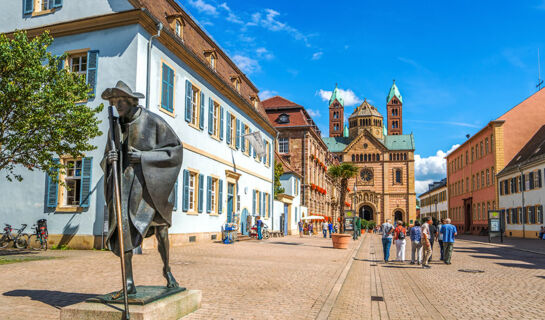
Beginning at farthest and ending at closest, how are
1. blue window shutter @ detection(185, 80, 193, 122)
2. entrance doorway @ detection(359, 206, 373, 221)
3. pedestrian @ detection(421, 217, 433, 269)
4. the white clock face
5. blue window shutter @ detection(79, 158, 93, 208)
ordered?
entrance doorway @ detection(359, 206, 373, 221), the white clock face, blue window shutter @ detection(185, 80, 193, 122), blue window shutter @ detection(79, 158, 93, 208), pedestrian @ detection(421, 217, 433, 269)

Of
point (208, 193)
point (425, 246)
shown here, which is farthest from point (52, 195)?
point (425, 246)

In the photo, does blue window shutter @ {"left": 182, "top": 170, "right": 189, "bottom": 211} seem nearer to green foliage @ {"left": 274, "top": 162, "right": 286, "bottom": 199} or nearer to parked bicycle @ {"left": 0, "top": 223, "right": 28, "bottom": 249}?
parked bicycle @ {"left": 0, "top": 223, "right": 28, "bottom": 249}

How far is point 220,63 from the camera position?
25594mm

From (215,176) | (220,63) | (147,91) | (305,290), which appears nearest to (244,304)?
(305,290)

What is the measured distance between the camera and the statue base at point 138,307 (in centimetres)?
471

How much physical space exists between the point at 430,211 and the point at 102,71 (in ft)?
270

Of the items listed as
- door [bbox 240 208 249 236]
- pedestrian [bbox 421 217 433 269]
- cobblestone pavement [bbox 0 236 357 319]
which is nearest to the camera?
cobblestone pavement [bbox 0 236 357 319]

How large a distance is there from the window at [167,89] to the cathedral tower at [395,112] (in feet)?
377

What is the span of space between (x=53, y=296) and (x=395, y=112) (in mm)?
128575

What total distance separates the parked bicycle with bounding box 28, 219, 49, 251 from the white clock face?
86782mm

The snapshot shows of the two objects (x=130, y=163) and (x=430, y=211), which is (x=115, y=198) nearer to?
(x=130, y=163)

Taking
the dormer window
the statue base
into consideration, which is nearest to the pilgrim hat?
the statue base

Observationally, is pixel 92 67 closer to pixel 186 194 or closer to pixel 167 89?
pixel 167 89

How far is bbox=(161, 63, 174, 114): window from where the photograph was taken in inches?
712
